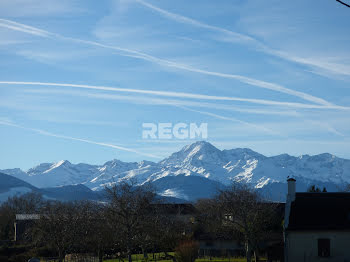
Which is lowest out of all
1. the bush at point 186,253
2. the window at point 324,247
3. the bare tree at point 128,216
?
the bush at point 186,253

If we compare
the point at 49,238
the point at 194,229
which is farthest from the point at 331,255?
the point at 194,229

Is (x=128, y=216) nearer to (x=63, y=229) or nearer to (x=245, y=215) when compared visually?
(x=63, y=229)

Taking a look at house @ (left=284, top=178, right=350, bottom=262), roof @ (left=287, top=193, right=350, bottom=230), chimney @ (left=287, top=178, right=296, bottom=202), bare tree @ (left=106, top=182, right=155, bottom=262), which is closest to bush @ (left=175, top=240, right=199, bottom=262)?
bare tree @ (left=106, top=182, right=155, bottom=262)

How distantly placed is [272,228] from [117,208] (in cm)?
1952

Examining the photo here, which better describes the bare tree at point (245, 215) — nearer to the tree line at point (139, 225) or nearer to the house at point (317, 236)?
the tree line at point (139, 225)

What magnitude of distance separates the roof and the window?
3.29 ft

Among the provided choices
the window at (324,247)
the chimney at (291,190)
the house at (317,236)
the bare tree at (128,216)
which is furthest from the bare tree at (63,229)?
the window at (324,247)

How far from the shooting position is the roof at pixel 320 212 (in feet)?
152

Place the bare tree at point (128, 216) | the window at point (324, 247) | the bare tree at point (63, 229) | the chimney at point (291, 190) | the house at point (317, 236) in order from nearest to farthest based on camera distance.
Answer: the house at point (317, 236) < the window at point (324, 247) < the chimney at point (291, 190) < the bare tree at point (128, 216) < the bare tree at point (63, 229)

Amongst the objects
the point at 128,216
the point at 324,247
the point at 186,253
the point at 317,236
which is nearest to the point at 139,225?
the point at 128,216

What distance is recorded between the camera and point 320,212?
157ft

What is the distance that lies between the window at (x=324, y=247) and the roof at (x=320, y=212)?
1002mm

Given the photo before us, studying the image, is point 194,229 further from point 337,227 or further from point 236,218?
point 337,227

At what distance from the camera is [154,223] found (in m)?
58.8
